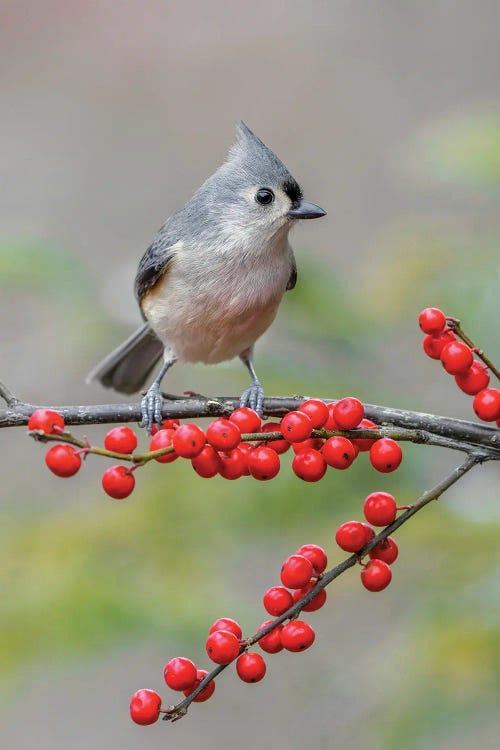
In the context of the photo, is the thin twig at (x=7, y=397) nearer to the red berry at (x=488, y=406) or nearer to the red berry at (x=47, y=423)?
the red berry at (x=47, y=423)

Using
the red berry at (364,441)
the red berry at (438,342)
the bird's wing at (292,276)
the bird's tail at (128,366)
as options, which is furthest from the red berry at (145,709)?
the bird's tail at (128,366)

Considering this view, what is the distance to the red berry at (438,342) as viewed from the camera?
1.78 meters

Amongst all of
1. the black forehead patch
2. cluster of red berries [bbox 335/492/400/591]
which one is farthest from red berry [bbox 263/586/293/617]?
the black forehead patch

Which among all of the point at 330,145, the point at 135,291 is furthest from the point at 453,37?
the point at 135,291

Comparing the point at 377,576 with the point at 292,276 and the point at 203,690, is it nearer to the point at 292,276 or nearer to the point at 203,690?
the point at 203,690

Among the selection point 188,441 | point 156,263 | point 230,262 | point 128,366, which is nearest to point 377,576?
point 188,441

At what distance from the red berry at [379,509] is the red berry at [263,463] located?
18 centimetres

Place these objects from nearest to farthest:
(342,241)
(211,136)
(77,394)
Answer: (77,394) → (342,241) → (211,136)

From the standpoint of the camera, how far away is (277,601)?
1.58 meters

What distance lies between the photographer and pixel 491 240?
2494mm

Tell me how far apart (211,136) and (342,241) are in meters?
1.37

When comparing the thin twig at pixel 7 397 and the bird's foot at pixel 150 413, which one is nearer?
the thin twig at pixel 7 397

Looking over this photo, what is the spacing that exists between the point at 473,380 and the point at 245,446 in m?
0.44

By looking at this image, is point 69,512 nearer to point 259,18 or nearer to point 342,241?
point 342,241
